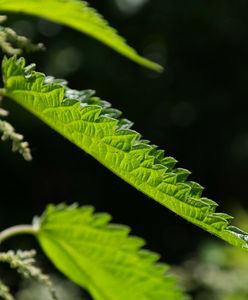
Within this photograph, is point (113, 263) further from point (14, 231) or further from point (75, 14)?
point (75, 14)

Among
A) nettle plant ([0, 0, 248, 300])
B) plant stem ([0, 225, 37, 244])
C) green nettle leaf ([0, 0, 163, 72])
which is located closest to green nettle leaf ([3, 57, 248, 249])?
nettle plant ([0, 0, 248, 300])

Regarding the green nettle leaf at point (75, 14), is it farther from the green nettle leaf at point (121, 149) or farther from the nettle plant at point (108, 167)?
the green nettle leaf at point (121, 149)

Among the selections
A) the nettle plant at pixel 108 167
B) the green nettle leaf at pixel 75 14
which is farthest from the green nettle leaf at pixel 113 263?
the green nettle leaf at pixel 75 14

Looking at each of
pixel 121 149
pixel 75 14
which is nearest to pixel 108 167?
pixel 121 149

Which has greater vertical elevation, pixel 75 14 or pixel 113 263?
pixel 75 14

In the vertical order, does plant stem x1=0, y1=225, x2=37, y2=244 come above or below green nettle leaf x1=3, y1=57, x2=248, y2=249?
below

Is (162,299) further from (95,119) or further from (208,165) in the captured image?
(208,165)

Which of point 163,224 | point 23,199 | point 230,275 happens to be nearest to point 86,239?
point 230,275

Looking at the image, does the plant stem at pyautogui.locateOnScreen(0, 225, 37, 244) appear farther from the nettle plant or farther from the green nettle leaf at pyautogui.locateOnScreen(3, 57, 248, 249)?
the green nettle leaf at pyautogui.locateOnScreen(3, 57, 248, 249)
